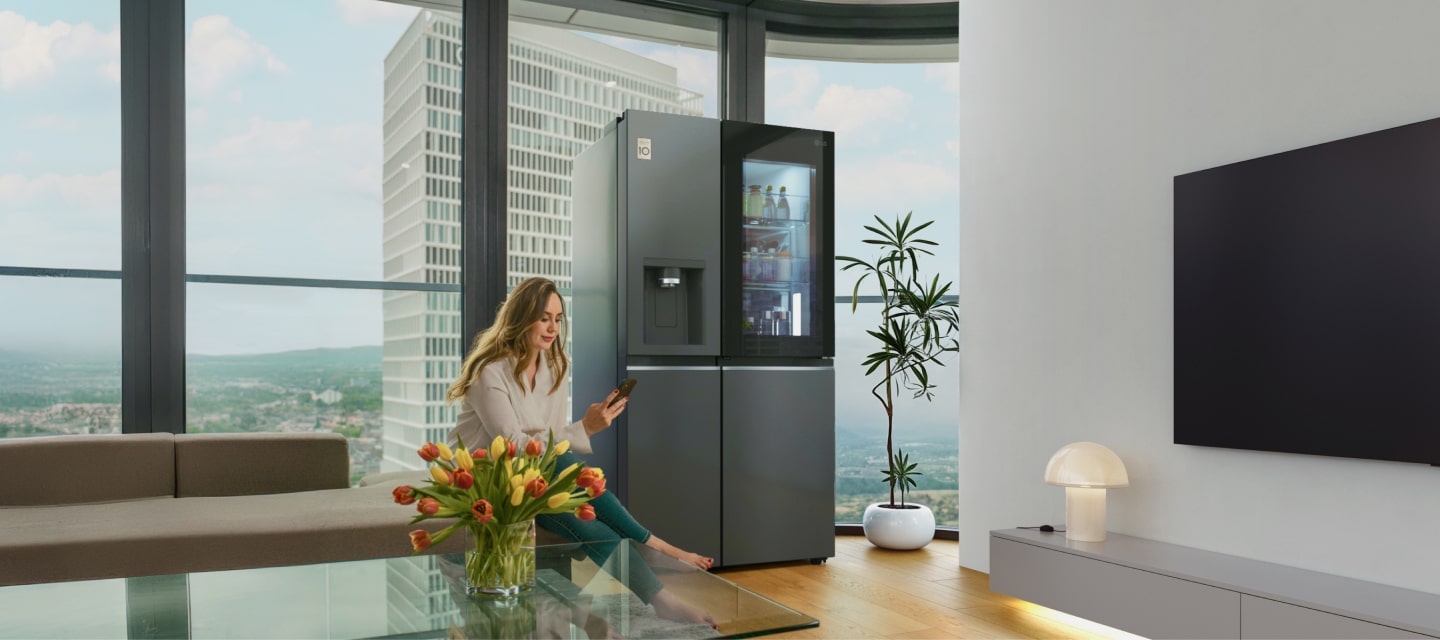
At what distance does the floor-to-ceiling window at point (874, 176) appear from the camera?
5.41m

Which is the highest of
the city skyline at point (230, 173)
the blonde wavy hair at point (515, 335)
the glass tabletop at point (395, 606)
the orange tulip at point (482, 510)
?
the city skyline at point (230, 173)

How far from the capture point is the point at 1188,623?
9.32 ft

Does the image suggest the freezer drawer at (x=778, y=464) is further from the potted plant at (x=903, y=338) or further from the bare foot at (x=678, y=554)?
the bare foot at (x=678, y=554)

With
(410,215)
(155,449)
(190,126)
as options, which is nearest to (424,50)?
(410,215)

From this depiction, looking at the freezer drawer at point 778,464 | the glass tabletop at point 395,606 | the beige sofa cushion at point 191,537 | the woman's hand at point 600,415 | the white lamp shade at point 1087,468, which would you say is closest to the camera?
the glass tabletop at point 395,606

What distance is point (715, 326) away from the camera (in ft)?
14.6

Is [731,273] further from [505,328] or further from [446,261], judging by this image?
[505,328]

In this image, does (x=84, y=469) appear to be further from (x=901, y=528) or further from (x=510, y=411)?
(x=901, y=528)

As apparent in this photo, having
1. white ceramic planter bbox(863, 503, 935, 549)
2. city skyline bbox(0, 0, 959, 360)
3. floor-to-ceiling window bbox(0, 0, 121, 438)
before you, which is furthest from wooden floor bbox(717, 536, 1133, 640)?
floor-to-ceiling window bbox(0, 0, 121, 438)

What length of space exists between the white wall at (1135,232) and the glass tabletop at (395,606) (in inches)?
74.3

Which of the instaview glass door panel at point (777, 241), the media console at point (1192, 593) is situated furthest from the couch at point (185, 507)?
the media console at point (1192, 593)

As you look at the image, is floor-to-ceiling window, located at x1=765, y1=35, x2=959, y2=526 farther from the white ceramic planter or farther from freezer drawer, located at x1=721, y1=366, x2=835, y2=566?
freezer drawer, located at x1=721, y1=366, x2=835, y2=566

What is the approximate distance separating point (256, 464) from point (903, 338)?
9.65 ft

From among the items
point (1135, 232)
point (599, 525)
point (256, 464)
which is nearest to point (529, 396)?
point (599, 525)
